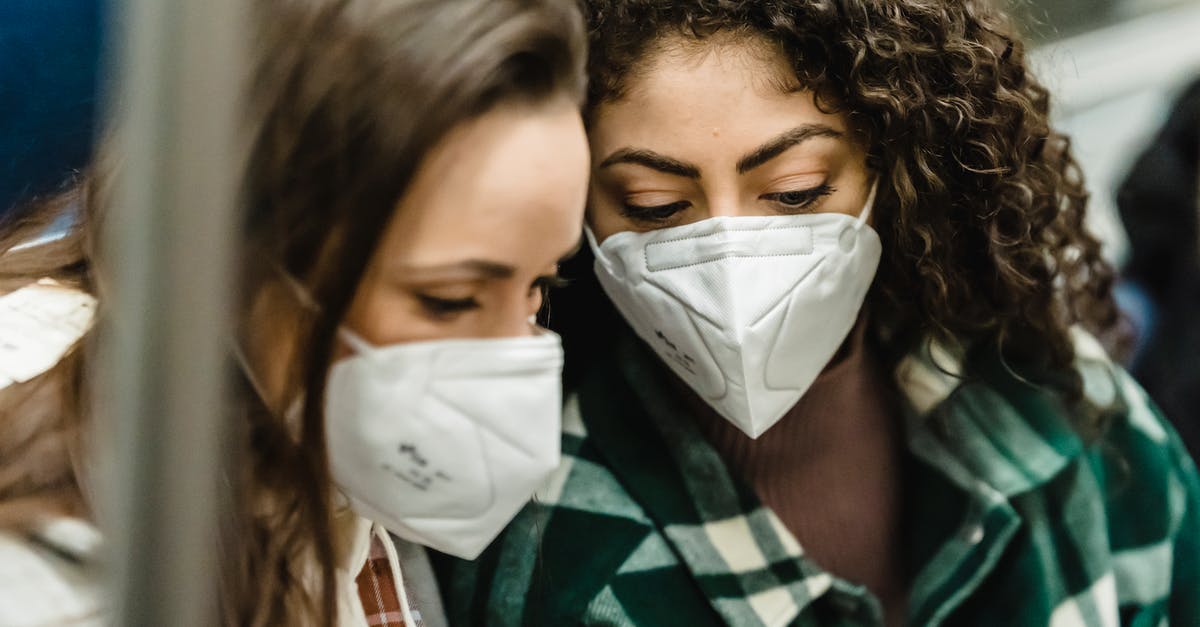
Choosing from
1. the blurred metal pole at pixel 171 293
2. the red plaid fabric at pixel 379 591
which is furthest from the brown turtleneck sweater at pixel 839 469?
the blurred metal pole at pixel 171 293

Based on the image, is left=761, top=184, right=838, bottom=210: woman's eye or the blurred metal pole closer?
the blurred metal pole

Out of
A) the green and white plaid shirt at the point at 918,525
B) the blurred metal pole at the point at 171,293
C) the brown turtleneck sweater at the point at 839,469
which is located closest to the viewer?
the blurred metal pole at the point at 171,293

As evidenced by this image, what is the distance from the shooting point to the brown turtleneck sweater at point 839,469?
1393 mm

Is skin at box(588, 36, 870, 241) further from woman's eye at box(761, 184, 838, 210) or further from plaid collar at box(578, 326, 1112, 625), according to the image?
plaid collar at box(578, 326, 1112, 625)

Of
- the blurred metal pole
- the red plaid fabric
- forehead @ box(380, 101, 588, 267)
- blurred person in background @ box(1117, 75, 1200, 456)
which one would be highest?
the blurred metal pole

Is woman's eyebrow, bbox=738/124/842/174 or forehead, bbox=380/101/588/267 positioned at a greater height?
forehead, bbox=380/101/588/267

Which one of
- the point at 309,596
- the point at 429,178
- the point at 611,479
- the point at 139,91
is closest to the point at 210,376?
the point at 139,91

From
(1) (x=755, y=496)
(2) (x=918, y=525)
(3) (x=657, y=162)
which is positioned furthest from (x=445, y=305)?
(2) (x=918, y=525)

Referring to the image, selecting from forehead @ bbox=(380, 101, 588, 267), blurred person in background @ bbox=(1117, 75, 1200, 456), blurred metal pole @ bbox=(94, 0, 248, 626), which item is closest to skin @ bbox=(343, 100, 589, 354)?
forehead @ bbox=(380, 101, 588, 267)

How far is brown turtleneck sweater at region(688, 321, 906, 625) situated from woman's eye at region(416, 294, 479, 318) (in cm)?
51

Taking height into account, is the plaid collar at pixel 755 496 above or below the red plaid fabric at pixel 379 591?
below

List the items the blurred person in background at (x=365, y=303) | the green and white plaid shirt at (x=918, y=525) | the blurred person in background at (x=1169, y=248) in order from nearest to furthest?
the blurred person in background at (x=365, y=303), the green and white plaid shirt at (x=918, y=525), the blurred person in background at (x=1169, y=248)

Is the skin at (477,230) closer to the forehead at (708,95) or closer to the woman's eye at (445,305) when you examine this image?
the woman's eye at (445,305)

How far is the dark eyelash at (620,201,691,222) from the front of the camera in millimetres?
1161
